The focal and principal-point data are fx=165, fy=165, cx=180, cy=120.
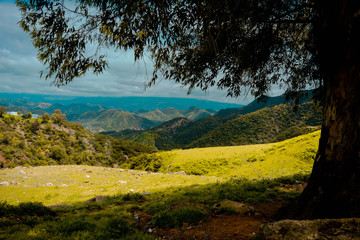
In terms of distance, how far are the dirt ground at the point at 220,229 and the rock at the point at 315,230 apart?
2.44 feet

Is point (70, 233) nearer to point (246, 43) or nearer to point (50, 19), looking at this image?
point (50, 19)

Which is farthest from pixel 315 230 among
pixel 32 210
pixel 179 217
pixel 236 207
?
pixel 32 210

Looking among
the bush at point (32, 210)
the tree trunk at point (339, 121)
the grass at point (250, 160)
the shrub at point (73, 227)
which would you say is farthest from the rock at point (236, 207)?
the grass at point (250, 160)

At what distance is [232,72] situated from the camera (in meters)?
8.18

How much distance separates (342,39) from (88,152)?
3383 inches

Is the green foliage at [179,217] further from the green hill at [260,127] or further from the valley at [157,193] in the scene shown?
the green hill at [260,127]

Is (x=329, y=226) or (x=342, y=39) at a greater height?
(x=342, y=39)

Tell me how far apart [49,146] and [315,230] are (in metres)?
75.6

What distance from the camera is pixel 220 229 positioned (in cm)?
412

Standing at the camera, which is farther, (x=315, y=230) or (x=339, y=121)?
(x=339, y=121)

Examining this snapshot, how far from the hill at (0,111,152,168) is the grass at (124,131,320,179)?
1192 inches

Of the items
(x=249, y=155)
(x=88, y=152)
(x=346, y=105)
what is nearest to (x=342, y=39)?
(x=346, y=105)

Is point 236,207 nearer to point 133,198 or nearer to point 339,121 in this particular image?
point 339,121

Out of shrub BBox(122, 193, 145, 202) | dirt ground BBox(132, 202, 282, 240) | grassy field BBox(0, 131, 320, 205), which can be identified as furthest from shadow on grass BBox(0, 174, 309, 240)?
grassy field BBox(0, 131, 320, 205)
